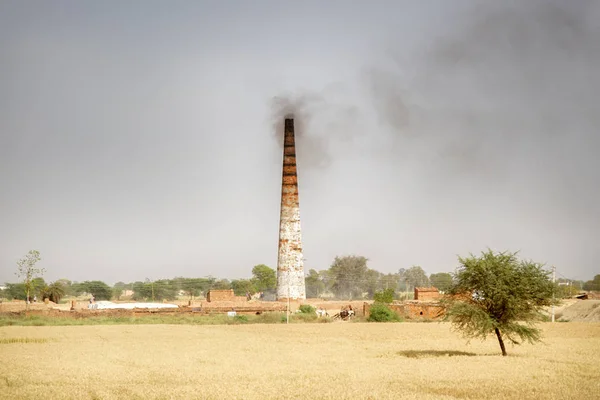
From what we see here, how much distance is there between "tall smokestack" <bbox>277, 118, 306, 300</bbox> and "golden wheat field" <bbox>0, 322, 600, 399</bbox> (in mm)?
19027

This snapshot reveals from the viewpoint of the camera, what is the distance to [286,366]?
2631 cm

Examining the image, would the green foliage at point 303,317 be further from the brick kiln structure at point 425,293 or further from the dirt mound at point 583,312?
the dirt mound at point 583,312

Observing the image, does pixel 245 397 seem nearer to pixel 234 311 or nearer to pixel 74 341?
pixel 74 341

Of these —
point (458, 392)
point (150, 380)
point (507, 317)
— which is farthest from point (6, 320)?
point (458, 392)

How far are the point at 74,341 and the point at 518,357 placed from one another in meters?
23.4

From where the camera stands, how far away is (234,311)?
62188 mm

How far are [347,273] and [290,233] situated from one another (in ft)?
259

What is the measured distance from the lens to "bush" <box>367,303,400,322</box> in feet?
190

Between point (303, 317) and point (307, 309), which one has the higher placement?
point (307, 309)

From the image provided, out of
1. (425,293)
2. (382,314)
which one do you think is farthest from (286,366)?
(425,293)

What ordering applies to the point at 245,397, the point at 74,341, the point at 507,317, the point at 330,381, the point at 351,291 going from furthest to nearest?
A: the point at 351,291 < the point at 74,341 < the point at 507,317 < the point at 330,381 < the point at 245,397

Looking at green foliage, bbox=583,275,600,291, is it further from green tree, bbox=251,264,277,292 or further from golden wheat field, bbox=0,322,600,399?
golden wheat field, bbox=0,322,600,399

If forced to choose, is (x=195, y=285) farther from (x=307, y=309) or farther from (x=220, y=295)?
(x=307, y=309)

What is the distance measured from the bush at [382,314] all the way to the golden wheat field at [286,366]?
12157 mm
